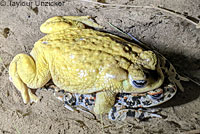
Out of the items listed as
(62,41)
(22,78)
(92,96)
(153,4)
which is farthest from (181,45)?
(22,78)

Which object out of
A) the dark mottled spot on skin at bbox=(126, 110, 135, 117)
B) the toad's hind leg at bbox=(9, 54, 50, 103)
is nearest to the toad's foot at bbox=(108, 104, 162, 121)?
the dark mottled spot on skin at bbox=(126, 110, 135, 117)

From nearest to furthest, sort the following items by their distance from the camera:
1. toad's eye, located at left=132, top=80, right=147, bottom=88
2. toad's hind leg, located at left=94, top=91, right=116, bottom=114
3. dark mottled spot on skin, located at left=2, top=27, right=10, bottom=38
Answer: toad's eye, located at left=132, top=80, right=147, bottom=88
toad's hind leg, located at left=94, top=91, right=116, bottom=114
dark mottled spot on skin, located at left=2, top=27, right=10, bottom=38

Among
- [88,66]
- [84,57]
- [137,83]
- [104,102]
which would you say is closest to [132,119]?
[104,102]

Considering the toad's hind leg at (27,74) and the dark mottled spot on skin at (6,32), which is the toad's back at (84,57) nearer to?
the toad's hind leg at (27,74)

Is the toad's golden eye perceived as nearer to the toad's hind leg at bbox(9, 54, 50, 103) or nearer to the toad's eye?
the toad's eye

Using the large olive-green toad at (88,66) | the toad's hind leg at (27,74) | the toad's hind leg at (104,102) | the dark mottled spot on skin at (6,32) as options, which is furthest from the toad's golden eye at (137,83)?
the dark mottled spot on skin at (6,32)

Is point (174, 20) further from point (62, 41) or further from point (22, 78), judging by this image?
point (22, 78)
